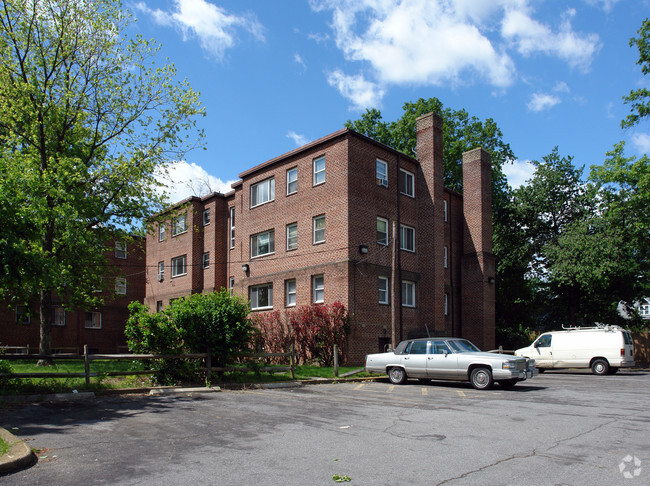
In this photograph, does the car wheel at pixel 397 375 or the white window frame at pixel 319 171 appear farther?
the white window frame at pixel 319 171

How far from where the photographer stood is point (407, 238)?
2867 centimetres

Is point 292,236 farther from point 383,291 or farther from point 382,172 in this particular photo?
point 382,172

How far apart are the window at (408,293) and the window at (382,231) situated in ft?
7.82

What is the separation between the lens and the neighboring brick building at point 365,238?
2539cm

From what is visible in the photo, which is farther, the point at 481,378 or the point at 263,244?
the point at 263,244

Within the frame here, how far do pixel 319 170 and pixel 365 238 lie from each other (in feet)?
13.7

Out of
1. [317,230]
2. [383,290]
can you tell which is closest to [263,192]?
[317,230]

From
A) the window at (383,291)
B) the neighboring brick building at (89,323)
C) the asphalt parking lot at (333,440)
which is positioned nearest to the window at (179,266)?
the neighboring brick building at (89,323)

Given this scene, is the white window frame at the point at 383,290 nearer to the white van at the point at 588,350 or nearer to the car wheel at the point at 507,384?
the white van at the point at 588,350

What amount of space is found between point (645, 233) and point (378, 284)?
18.0 m

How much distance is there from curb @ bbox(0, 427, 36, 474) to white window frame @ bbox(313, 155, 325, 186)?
67.3 ft

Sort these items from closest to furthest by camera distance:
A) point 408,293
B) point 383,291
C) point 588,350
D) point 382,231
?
point 588,350
point 383,291
point 382,231
point 408,293

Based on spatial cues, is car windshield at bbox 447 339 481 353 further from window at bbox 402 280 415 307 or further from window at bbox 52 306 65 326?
window at bbox 52 306 65 326

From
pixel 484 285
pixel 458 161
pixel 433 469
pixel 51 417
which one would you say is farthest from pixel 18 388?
pixel 458 161
